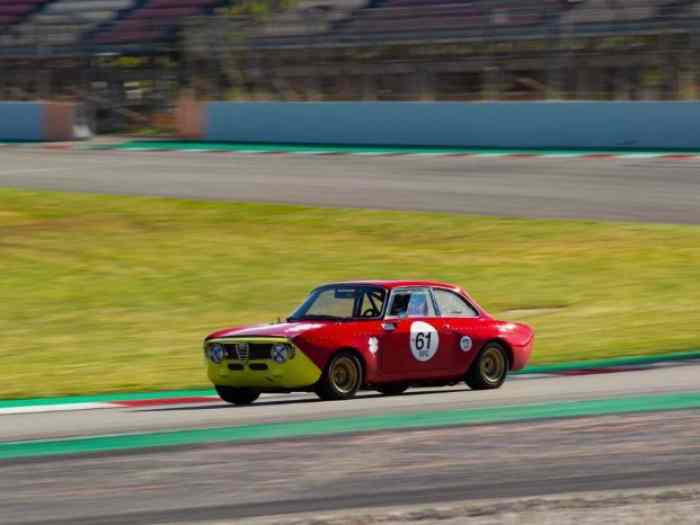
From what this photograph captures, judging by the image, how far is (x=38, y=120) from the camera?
40.6m

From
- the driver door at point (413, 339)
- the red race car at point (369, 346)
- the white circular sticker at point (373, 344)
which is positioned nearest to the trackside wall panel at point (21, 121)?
the red race car at point (369, 346)

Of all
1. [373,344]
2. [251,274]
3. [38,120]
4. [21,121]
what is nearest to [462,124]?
[38,120]

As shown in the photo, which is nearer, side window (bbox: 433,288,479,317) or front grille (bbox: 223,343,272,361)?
front grille (bbox: 223,343,272,361)

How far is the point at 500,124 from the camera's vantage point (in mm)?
32844

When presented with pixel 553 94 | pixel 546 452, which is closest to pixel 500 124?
pixel 553 94

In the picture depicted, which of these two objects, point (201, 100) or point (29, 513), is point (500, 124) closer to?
point (201, 100)

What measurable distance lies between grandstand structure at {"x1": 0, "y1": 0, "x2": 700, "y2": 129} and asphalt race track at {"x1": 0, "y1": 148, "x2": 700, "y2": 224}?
5163 millimetres

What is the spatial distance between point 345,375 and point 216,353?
96 centimetres

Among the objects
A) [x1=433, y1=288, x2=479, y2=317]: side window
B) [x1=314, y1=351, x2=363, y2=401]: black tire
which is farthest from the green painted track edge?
[x1=314, y1=351, x2=363, y2=401]: black tire

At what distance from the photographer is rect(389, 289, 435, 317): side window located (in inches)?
410

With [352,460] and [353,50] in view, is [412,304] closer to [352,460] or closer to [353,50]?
[352,460]

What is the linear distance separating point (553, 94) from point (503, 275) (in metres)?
16.4

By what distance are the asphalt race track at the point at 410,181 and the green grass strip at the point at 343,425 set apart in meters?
12.8

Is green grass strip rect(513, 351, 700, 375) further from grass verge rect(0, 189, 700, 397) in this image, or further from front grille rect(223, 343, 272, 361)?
front grille rect(223, 343, 272, 361)
